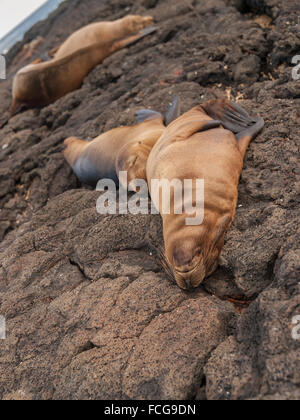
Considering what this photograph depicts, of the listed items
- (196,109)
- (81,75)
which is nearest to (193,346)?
(196,109)

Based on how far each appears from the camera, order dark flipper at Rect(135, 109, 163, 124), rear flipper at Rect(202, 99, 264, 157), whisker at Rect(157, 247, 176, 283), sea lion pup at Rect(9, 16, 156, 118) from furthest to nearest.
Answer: sea lion pup at Rect(9, 16, 156, 118) < dark flipper at Rect(135, 109, 163, 124) < rear flipper at Rect(202, 99, 264, 157) < whisker at Rect(157, 247, 176, 283)

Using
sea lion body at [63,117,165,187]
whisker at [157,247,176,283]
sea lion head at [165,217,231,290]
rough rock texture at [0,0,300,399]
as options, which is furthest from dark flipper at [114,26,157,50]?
sea lion head at [165,217,231,290]

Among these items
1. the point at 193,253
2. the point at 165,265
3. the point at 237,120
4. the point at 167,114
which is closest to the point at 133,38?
the point at 167,114

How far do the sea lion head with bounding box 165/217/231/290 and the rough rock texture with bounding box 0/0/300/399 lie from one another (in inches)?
3.8

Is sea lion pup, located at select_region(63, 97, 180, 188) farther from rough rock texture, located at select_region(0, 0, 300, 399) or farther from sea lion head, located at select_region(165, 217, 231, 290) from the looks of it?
sea lion head, located at select_region(165, 217, 231, 290)

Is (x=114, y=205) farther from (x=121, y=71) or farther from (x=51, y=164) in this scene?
(x=121, y=71)

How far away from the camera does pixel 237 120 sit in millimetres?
3195

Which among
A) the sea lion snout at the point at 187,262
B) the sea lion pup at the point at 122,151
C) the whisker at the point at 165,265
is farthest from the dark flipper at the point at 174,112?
the sea lion snout at the point at 187,262

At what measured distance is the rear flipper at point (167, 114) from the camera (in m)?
3.74

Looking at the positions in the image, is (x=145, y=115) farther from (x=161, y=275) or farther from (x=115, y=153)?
(x=161, y=275)

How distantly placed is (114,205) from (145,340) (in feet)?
5.00

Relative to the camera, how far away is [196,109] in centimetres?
340

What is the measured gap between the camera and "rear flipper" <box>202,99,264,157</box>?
9.89 feet

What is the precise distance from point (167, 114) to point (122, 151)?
2.19ft
